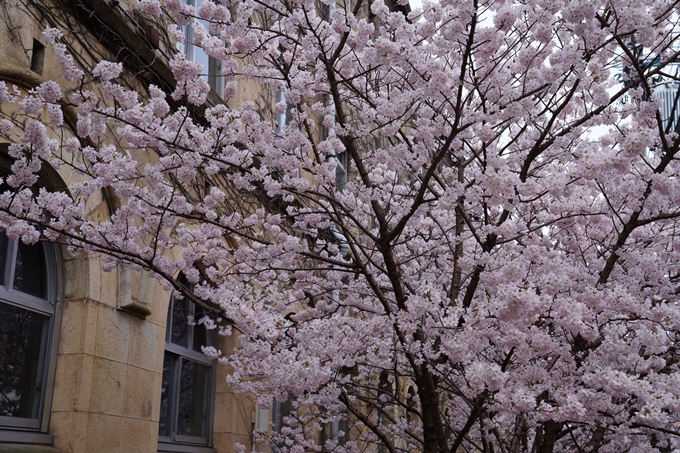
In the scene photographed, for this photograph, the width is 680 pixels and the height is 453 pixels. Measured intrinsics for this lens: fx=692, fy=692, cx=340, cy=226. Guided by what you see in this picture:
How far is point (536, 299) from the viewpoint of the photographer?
3.83 metres

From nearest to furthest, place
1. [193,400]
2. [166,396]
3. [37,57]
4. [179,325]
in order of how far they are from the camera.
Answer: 1. [37,57]
2. [166,396]
3. [179,325]
4. [193,400]

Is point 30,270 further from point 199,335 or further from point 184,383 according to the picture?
point 199,335

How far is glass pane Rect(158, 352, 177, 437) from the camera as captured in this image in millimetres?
6785

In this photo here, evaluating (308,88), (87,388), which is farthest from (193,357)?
Result: (308,88)

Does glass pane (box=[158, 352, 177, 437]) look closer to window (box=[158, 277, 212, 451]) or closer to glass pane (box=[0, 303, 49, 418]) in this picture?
window (box=[158, 277, 212, 451])

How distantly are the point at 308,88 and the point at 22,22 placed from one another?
2.13 metres

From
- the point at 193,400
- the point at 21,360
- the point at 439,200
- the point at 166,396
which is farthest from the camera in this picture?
the point at 193,400

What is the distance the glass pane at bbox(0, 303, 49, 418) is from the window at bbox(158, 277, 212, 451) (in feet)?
5.26

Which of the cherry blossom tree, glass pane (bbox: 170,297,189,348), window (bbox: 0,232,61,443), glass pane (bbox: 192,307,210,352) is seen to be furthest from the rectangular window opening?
glass pane (bbox: 192,307,210,352)

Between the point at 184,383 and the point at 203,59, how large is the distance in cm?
373

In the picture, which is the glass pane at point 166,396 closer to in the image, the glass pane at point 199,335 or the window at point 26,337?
the glass pane at point 199,335

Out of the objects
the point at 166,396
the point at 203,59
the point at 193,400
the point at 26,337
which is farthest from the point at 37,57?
the point at 193,400

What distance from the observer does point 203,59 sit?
8.16 meters

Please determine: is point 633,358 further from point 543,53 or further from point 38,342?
point 38,342
